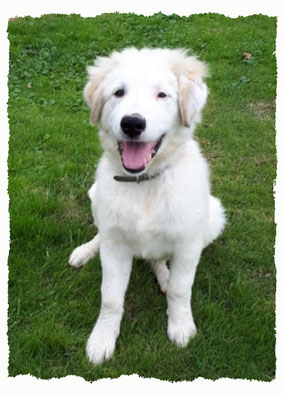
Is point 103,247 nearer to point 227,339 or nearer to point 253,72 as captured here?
point 227,339

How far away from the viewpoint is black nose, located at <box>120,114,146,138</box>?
234 centimetres

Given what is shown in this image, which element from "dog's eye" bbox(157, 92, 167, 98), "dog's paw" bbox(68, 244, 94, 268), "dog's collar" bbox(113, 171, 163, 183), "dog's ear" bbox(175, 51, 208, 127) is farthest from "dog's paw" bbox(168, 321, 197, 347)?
"dog's eye" bbox(157, 92, 167, 98)

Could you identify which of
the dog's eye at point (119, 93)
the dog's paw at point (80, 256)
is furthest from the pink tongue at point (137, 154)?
the dog's paw at point (80, 256)

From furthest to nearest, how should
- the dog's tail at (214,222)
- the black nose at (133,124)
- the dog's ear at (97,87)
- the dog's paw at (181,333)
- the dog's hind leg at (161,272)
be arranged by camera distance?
the dog's tail at (214,222)
the dog's hind leg at (161,272)
the dog's paw at (181,333)
the dog's ear at (97,87)
the black nose at (133,124)

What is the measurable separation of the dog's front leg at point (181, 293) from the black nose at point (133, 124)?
0.77 meters

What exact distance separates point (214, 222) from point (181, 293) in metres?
0.71

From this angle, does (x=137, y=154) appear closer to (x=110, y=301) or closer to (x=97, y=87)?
(x=97, y=87)

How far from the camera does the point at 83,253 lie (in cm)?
344

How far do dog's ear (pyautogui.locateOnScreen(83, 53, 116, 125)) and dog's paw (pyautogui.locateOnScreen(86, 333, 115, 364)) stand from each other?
1242mm

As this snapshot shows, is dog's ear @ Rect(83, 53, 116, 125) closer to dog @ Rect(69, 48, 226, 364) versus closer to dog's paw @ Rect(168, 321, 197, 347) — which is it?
dog @ Rect(69, 48, 226, 364)

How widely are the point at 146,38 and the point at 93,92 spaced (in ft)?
12.8

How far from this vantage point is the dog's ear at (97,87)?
2676mm

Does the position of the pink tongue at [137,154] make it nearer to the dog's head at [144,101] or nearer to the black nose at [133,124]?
the dog's head at [144,101]

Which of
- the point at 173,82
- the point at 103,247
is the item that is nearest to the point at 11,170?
the point at 103,247
